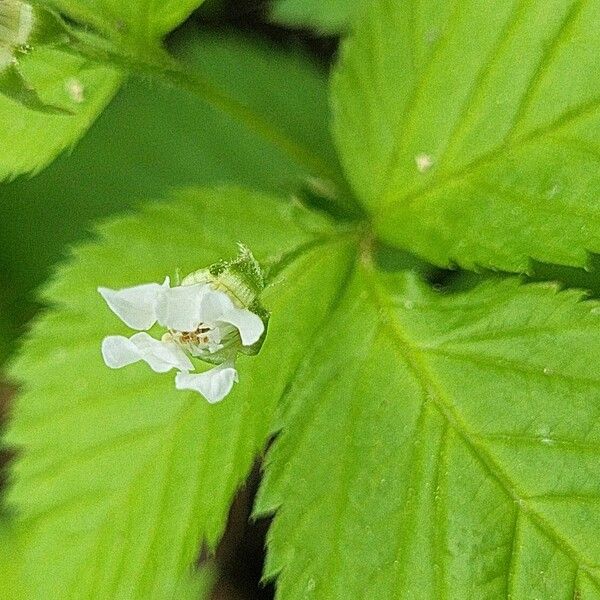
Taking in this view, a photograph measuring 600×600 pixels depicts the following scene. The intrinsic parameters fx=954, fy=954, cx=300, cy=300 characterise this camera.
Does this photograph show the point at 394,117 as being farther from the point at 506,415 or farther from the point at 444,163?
the point at 506,415

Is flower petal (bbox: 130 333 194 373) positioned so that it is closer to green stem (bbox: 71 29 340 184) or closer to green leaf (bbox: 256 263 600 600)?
green leaf (bbox: 256 263 600 600)

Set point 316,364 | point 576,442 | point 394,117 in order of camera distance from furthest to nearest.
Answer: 1. point 394,117
2. point 316,364
3. point 576,442

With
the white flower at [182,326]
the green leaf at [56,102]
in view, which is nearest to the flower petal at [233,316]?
the white flower at [182,326]

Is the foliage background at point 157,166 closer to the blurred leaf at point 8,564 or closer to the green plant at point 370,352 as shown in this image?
the blurred leaf at point 8,564

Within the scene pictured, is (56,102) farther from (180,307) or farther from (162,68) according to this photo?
(180,307)

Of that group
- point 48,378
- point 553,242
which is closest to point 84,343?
point 48,378

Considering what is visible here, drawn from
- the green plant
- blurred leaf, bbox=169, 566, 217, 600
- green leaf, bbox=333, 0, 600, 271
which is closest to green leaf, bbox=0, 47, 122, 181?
the green plant

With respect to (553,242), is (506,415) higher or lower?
lower
